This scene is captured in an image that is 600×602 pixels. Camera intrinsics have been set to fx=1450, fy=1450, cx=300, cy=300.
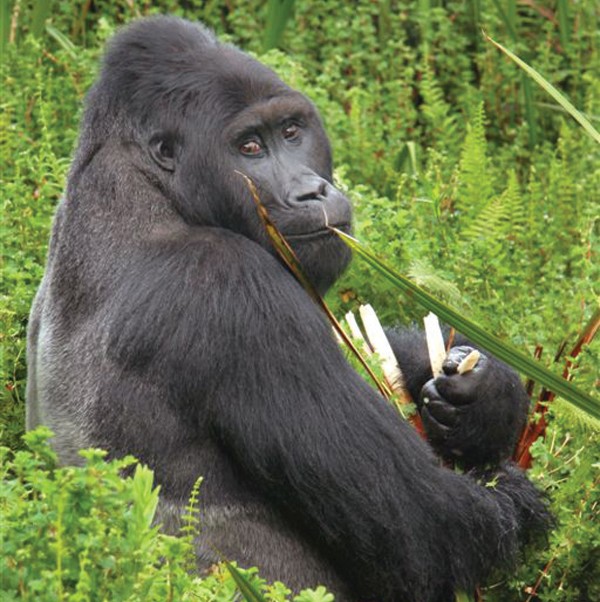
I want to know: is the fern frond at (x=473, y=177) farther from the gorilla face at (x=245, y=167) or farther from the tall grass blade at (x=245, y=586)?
the tall grass blade at (x=245, y=586)

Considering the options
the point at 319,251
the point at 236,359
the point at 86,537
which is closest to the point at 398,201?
the point at 319,251

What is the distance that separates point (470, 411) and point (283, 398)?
0.69 meters

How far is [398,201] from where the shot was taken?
17.5 ft

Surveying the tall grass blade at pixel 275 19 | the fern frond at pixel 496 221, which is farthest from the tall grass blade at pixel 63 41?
the fern frond at pixel 496 221

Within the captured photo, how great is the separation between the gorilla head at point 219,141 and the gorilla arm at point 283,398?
149mm

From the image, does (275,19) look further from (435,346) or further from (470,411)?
(470,411)

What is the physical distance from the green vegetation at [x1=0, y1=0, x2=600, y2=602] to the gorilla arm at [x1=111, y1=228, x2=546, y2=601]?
0.30 metres

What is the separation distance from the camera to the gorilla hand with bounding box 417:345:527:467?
12.5 feet

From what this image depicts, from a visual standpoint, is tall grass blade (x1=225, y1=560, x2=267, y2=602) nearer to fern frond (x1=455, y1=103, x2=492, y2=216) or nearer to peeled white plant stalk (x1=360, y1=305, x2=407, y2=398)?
peeled white plant stalk (x1=360, y1=305, x2=407, y2=398)

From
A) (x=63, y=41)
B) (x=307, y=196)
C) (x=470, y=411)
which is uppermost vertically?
(x=307, y=196)

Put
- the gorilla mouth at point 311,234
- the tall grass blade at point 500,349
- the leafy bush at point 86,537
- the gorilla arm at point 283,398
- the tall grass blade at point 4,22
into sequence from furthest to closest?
the tall grass blade at point 4,22 → the gorilla mouth at point 311,234 → the gorilla arm at point 283,398 → the tall grass blade at point 500,349 → the leafy bush at point 86,537

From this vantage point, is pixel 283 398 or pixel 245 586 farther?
pixel 283 398

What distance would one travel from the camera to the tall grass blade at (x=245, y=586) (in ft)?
8.54

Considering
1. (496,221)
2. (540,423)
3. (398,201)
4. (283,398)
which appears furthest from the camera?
(398,201)
